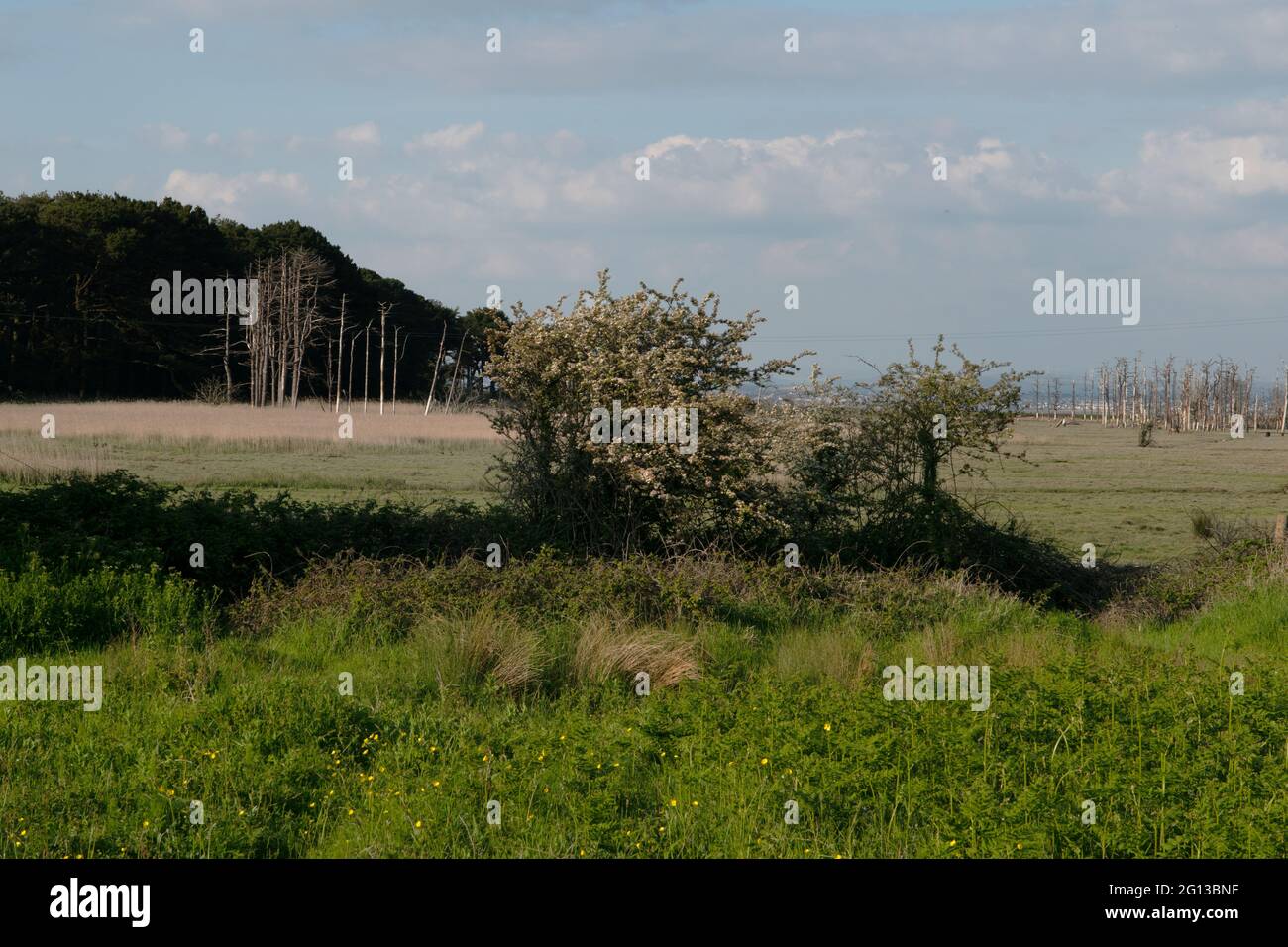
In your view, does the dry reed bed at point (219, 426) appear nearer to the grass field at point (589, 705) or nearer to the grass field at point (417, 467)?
the grass field at point (417, 467)

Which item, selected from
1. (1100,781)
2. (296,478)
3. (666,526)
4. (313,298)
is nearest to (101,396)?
(313,298)

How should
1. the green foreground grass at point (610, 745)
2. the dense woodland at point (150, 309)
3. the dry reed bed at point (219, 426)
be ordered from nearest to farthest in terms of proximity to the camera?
1. the green foreground grass at point (610, 745)
2. the dry reed bed at point (219, 426)
3. the dense woodland at point (150, 309)

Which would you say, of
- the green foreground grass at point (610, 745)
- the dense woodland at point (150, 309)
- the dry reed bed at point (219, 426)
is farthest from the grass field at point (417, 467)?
the dense woodland at point (150, 309)

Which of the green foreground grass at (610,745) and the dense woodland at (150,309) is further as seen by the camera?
the dense woodland at (150,309)

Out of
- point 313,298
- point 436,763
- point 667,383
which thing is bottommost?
point 436,763

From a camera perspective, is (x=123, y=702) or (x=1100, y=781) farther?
(x=123, y=702)

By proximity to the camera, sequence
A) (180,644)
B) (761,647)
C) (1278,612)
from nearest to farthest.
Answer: (180,644) → (761,647) → (1278,612)

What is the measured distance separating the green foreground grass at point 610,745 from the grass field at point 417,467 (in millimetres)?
7085

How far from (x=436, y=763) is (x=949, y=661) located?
4602mm

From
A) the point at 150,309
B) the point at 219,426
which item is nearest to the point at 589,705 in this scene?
the point at 219,426

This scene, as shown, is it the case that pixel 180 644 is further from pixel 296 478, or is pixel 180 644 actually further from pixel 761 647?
pixel 296 478

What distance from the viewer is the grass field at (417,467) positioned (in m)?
21.6

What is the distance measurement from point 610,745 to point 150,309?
65.5 metres

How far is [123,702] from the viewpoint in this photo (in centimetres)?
802
